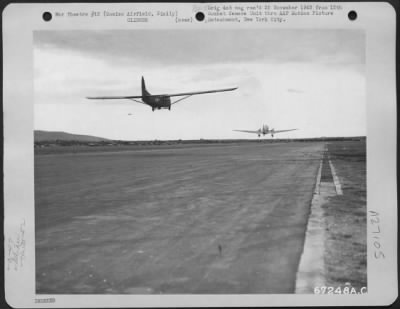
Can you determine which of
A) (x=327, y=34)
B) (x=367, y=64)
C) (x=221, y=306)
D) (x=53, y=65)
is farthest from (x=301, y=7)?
(x=221, y=306)

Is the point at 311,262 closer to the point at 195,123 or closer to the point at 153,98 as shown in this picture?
the point at 195,123

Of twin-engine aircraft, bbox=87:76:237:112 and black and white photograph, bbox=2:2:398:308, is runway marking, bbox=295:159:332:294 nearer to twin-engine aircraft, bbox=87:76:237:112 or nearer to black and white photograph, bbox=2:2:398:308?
black and white photograph, bbox=2:2:398:308

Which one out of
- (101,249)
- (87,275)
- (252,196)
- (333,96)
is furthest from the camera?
(252,196)

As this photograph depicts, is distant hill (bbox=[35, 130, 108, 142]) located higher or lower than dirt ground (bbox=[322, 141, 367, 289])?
higher

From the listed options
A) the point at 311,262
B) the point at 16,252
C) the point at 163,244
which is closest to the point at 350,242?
the point at 311,262

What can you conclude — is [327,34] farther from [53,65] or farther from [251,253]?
[53,65]
